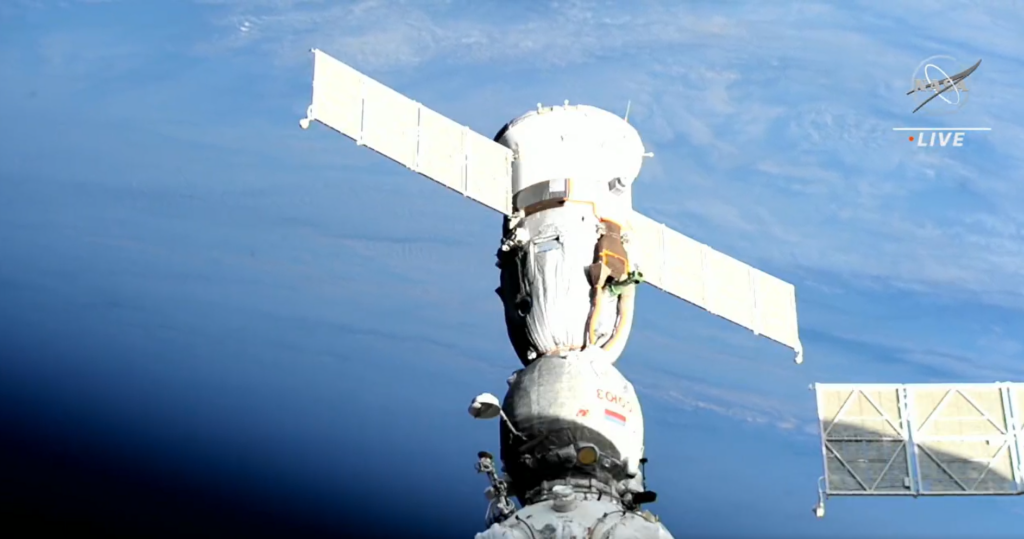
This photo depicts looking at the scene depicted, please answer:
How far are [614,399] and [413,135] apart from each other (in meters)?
10.8

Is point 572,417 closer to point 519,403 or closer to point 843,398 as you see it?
point 519,403

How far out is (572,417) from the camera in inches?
1658

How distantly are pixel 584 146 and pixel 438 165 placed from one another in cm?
472

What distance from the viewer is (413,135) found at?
46.7 metres

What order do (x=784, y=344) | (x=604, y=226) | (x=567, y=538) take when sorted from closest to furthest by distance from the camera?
(x=567, y=538)
(x=604, y=226)
(x=784, y=344)

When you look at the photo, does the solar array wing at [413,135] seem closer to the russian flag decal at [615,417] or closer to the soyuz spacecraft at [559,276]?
the soyuz spacecraft at [559,276]

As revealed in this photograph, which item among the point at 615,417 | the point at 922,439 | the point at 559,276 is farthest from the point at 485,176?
the point at 922,439

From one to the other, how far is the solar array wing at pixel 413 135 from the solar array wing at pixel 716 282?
5.38 metres

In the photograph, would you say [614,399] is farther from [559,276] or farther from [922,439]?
[922,439]

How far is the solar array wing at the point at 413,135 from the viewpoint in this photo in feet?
148

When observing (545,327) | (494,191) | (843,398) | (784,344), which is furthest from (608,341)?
(843,398)

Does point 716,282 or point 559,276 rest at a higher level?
point 716,282

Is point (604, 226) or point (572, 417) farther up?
point (604, 226)

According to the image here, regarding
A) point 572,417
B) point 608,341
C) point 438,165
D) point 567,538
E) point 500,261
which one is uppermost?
point 438,165
